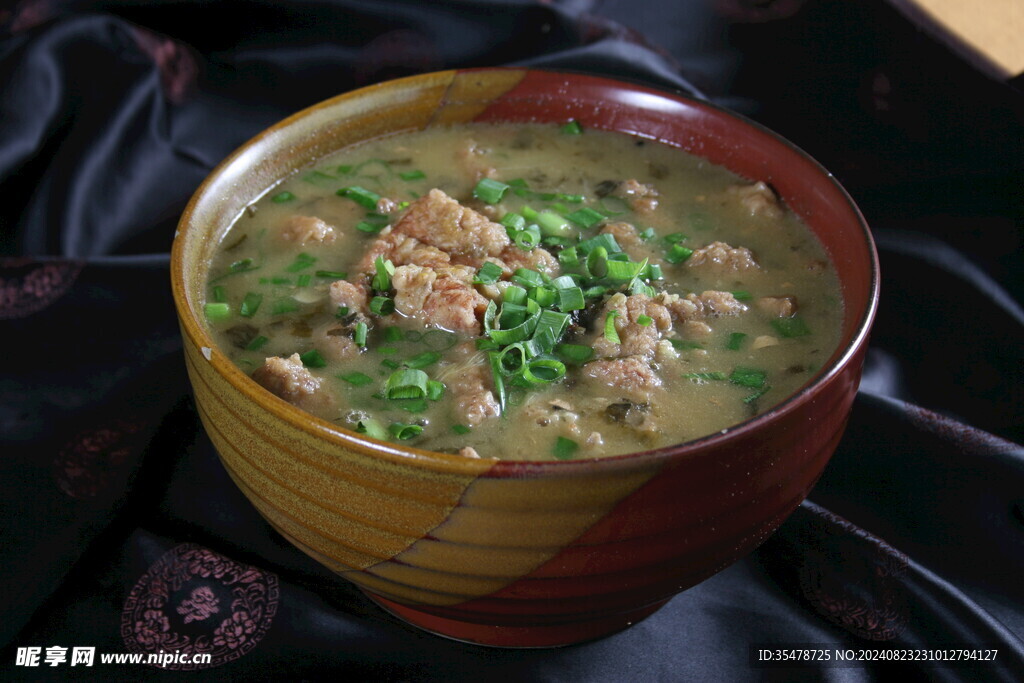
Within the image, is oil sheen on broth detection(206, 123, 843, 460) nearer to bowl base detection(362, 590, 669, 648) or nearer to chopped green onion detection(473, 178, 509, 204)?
chopped green onion detection(473, 178, 509, 204)

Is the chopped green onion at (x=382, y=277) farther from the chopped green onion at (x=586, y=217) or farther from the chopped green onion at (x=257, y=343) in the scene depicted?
the chopped green onion at (x=586, y=217)

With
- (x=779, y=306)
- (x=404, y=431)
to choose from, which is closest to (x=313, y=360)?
(x=404, y=431)

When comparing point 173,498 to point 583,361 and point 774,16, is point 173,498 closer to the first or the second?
point 583,361

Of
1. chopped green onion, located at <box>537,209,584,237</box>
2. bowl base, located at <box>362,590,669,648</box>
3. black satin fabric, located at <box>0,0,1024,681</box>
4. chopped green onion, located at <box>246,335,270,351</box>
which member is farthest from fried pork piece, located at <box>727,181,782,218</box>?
chopped green onion, located at <box>246,335,270,351</box>

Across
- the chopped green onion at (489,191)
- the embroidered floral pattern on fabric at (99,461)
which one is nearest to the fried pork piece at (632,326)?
the chopped green onion at (489,191)

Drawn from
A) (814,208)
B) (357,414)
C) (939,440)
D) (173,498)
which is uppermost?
(814,208)

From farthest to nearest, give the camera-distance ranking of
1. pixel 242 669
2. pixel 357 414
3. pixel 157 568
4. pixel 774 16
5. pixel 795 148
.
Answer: pixel 774 16, pixel 795 148, pixel 157 568, pixel 242 669, pixel 357 414

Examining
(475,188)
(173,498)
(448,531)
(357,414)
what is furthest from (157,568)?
(475,188)
